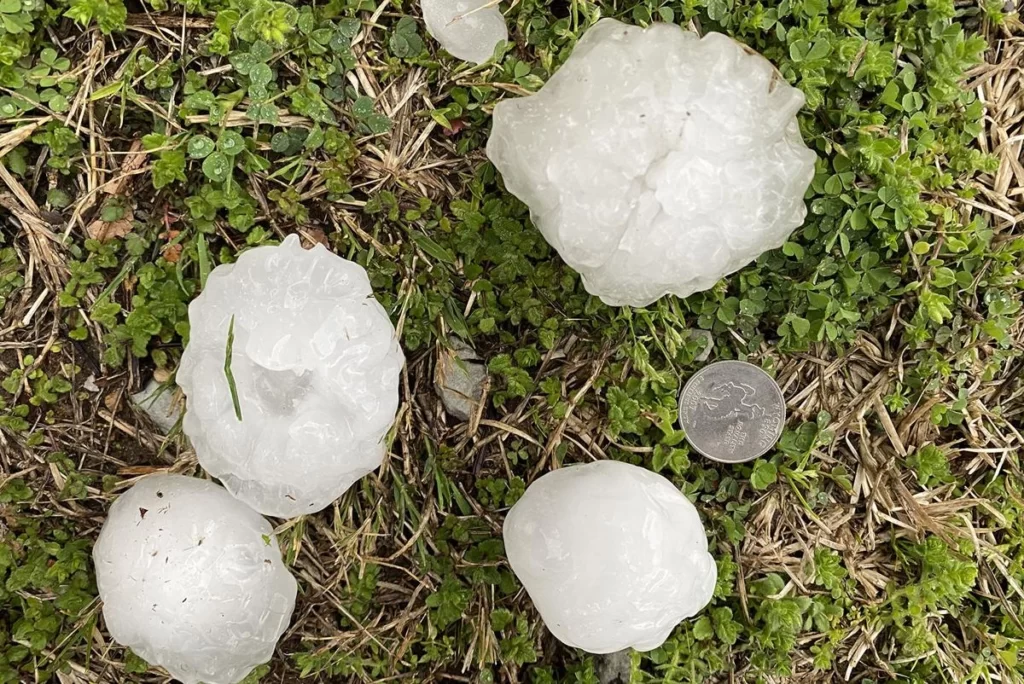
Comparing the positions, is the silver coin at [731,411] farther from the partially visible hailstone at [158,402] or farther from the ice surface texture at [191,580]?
the partially visible hailstone at [158,402]

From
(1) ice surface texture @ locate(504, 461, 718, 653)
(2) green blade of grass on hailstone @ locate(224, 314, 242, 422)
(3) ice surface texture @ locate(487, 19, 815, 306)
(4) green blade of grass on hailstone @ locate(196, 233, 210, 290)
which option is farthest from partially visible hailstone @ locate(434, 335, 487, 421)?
(4) green blade of grass on hailstone @ locate(196, 233, 210, 290)

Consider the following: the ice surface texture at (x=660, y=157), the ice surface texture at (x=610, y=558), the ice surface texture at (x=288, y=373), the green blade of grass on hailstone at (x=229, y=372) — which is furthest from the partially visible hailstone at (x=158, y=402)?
the ice surface texture at (x=660, y=157)

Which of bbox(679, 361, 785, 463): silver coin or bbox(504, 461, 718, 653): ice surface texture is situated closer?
bbox(504, 461, 718, 653): ice surface texture

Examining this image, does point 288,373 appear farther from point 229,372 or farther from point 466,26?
point 466,26

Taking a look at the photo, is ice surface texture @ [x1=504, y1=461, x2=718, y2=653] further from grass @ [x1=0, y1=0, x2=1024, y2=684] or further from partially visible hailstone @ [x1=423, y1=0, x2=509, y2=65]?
partially visible hailstone @ [x1=423, y1=0, x2=509, y2=65]

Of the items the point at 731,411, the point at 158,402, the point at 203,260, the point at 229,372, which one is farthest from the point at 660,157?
the point at 158,402

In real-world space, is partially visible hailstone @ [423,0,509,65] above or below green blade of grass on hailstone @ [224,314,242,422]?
above
